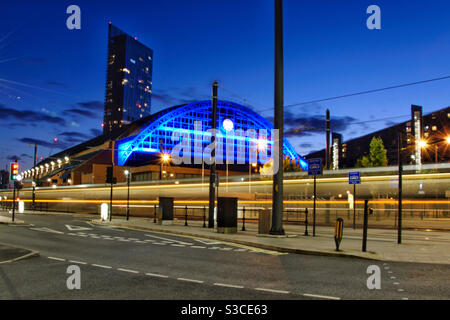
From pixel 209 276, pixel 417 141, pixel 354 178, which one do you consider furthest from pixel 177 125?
pixel 209 276

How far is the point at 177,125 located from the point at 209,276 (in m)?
118

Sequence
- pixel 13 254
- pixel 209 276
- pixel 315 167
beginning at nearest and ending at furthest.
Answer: pixel 209 276, pixel 13 254, pixel 315 167

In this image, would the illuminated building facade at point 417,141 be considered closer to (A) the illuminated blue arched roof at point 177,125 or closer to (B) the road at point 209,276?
(B) the road at point 209,276

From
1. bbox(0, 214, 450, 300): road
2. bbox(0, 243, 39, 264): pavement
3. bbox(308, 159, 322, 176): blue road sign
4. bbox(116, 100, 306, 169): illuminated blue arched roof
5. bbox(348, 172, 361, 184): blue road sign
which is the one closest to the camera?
bbox(0, 214, 450, 300): road

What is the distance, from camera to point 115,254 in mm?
13281

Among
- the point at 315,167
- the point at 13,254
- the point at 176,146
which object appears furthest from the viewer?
the point at 176,146

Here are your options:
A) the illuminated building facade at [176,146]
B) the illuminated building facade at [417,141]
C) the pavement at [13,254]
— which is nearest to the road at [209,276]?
the pavement at [13,254]

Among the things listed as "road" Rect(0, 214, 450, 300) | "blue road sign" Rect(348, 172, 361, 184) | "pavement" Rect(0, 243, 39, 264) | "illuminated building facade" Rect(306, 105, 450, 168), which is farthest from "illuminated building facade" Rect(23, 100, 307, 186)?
"road" Rect(0, 214, 450, 300)

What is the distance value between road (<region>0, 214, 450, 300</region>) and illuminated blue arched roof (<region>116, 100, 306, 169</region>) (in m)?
97.5

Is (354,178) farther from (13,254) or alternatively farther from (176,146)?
(176,146)

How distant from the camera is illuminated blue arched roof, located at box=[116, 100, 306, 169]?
378ft

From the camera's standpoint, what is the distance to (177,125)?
126m

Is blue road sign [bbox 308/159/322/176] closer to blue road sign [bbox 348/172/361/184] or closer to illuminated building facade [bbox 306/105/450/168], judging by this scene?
blue road sign [bbox 348/172/361/184]
